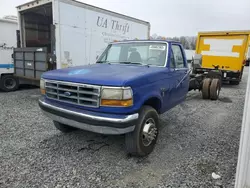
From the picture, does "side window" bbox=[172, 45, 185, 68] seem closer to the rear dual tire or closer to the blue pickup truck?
the blue pickup truck

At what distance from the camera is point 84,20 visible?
696cm

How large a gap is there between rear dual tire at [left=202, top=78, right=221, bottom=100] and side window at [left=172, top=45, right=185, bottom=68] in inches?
134

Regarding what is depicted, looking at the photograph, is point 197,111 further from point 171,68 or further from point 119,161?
point 119,161

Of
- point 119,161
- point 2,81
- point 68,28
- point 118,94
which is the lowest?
point 119,161

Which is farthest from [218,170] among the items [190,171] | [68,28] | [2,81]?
[2,81]

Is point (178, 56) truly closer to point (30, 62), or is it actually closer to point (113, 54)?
point (113, 54)

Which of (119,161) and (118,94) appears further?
(119,161)

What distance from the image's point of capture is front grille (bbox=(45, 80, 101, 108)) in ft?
9.17

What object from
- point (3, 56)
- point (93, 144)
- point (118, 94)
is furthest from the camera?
point (3, 56)

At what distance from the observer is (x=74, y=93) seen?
9.86 ft

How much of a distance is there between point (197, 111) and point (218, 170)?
3.29 metres

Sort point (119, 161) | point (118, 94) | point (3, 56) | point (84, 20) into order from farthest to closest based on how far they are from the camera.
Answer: point (3, 56) → point (84, 20) → point (119, 161) → point (118, 94)

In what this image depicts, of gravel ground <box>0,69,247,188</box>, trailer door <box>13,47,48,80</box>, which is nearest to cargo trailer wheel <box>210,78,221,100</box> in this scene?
gravel ground <box>0,69,247,188</box>

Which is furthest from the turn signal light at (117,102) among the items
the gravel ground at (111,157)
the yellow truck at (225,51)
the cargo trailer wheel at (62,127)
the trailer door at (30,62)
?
the yellow truck at (225,51)
